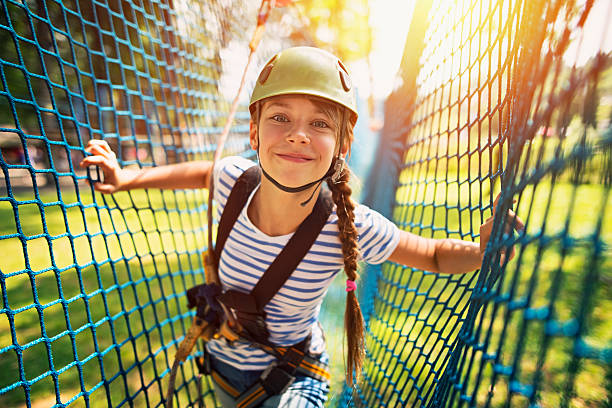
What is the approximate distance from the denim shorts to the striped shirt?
1.2 inches

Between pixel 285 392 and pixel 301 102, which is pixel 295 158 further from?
pixel 285 392

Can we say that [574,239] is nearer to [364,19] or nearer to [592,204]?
[592,204]

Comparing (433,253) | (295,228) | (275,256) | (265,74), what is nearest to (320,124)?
(265,74)

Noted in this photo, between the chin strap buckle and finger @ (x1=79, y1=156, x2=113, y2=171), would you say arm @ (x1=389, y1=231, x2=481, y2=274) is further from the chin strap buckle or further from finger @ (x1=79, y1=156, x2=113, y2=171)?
finger @ (x1=79, y1=156, x2=113, y2=171)

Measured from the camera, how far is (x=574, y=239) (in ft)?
1.82

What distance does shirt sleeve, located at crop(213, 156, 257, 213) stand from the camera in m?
1.31

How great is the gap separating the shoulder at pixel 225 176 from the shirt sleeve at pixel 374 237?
456 mm

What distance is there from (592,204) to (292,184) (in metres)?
0.71

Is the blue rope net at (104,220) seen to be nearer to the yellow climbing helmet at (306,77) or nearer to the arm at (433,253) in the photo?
the yellow climbing helmet at (306,77)

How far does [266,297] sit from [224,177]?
17.9 inches

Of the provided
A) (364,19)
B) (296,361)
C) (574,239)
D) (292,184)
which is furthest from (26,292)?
(364,19)

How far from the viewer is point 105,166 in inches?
49.4

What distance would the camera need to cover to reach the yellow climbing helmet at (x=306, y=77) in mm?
1044

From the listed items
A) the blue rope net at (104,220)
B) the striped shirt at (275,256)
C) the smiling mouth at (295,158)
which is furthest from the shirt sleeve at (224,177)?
the blue rope net at (104,220)
